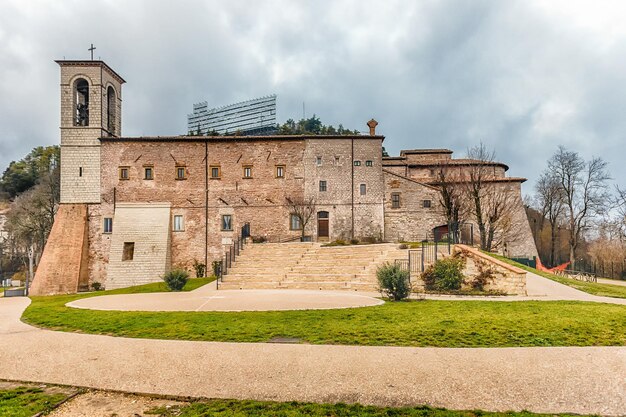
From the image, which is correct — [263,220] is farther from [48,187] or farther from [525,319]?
[48,187]

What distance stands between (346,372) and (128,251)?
2802 cm

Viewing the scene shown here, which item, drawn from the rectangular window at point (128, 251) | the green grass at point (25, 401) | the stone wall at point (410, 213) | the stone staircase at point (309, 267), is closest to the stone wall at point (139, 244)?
the rectangular window at point (128, 251)

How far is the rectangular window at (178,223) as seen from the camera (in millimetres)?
31816

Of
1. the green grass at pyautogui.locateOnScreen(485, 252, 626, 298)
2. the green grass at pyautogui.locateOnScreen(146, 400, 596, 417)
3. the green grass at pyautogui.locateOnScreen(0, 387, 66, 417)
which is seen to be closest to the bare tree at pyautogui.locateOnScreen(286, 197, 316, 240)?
the green grass at pyautogui.locateOnScreen(485, 252, 626, 298)

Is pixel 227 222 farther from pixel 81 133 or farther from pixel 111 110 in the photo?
pixel 111 110

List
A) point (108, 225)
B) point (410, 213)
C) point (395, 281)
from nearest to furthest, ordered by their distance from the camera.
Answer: point (395, 281) < point (108, 225) < point (410, 213)

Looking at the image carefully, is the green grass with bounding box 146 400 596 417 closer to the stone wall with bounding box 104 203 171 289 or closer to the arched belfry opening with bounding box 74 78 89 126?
the stone wall with bounding box 104 203 171 289

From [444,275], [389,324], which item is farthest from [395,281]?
[444,275]

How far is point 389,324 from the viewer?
370 inches

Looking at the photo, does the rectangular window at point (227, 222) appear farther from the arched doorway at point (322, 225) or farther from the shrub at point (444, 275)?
the shrub at point (444, 275)

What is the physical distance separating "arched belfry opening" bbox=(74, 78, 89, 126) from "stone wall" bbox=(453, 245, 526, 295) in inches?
1190

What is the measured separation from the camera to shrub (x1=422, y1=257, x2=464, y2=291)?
55.7 feet

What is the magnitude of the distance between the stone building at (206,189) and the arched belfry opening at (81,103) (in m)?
0.08

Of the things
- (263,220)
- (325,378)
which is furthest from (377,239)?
(325,378)
